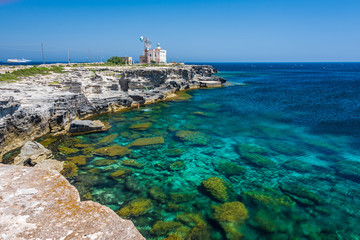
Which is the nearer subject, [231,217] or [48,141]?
[231,217]

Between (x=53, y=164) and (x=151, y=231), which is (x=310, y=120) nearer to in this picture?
(x=151, y=231)

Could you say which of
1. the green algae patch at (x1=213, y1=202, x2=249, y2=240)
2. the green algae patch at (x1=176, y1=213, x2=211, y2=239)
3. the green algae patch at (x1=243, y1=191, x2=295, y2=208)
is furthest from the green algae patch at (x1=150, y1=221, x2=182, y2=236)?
the green algae patch at (x1=243, y1=191, x2=295, y2=208)

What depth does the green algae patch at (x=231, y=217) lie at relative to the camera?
30.8 ft

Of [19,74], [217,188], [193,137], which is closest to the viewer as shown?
[217,188]

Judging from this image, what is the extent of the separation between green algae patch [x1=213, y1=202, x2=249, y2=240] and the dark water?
0.05 meters

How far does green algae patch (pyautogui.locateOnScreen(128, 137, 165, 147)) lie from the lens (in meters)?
19.0

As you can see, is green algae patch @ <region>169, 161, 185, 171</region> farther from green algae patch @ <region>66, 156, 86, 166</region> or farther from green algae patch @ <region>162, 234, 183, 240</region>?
Result: green algae patch @ <region>66, 156, 86, 166</region>

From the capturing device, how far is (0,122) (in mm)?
15469

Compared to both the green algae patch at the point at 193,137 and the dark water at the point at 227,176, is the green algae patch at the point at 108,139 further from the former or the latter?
the green algae patch at the point at 193,137

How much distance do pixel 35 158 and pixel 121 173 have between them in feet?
19.9

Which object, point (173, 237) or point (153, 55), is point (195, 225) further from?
point (153, 55)

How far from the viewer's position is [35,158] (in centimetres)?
1441

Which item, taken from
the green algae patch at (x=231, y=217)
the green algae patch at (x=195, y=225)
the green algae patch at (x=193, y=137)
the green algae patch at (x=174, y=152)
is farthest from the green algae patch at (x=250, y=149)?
the green algae patch at (x=195, y=225)

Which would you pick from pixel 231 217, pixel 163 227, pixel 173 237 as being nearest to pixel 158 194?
pixel 163 227
